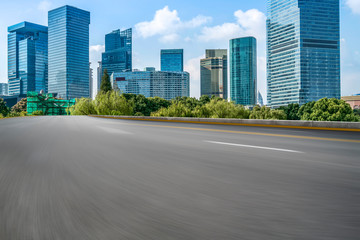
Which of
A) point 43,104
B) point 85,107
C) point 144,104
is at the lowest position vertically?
point 85,107

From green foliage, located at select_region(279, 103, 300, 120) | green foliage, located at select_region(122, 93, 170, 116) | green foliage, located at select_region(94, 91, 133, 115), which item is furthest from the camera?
green foliage, located at select_region(122, 93, 170, 116)

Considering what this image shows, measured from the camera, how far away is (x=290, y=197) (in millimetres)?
2252

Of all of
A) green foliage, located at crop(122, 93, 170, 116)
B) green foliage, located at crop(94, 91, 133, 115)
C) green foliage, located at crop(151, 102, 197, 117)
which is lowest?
green foliage, located at crop(151, 102, 197, 117)

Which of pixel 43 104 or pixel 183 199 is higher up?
pixel 43 104

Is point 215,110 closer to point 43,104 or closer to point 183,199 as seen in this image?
point 183,199

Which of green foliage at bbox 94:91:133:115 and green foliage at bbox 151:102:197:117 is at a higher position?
green foliage at bbox 94:91:133:115

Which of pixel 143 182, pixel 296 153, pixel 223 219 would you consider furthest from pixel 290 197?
pixel 296 153

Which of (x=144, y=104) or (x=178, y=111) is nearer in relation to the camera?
(x=178, y=111)

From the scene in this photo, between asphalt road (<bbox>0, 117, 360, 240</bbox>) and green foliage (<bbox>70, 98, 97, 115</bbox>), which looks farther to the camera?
green foliage (<bbox>70, 98, 97, 115</bbox>)

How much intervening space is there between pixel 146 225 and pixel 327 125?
437 inches

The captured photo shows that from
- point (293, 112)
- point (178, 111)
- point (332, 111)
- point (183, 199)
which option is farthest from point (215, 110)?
point (293, 112)

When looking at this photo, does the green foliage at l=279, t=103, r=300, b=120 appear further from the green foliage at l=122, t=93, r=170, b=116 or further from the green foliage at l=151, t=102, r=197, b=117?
the green foliage at l=151, t=102, r=197, b=117

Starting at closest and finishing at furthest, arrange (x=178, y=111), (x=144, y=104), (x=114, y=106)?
(x=178, y=111)
(x=114, y=106)
(x=144, y=104)

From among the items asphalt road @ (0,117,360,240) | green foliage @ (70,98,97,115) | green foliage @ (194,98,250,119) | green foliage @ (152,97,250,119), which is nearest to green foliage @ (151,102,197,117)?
green foliage @ (152,97,250,119)
